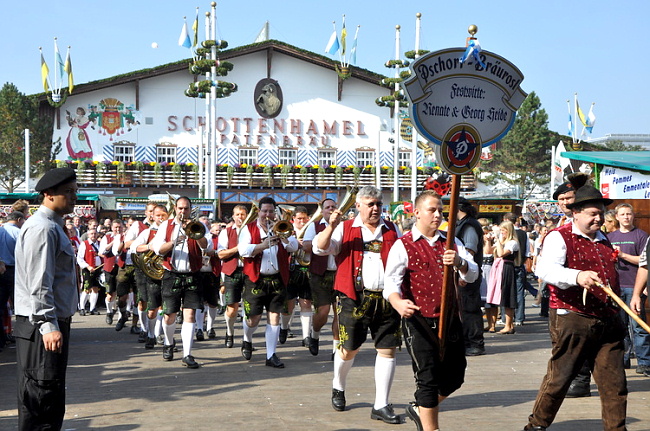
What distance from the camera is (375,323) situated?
7.56 m

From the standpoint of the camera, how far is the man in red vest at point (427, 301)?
6.07 meters

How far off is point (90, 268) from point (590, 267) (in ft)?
43.0

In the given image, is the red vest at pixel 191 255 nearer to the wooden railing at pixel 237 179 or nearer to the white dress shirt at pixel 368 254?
the white dress shirt at pixel 368 254

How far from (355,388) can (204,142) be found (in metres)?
41.7

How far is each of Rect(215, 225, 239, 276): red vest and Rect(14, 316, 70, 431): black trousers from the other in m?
5.89

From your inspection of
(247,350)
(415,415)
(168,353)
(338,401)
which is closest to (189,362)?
(168,353)

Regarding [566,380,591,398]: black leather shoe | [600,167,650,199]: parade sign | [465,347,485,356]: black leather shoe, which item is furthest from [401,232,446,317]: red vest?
[600,167,650,199]: parade sign

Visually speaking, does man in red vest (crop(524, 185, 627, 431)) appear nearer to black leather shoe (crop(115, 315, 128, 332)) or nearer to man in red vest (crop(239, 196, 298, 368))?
man in red vest (crop(239, 196, 298, 368))

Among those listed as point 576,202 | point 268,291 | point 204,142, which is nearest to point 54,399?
point 576,202

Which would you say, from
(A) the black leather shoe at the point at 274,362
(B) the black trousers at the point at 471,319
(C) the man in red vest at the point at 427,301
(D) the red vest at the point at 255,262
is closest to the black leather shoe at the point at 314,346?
(A) the black leather shoe at the point at 274,362

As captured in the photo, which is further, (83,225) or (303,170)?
(303,170)

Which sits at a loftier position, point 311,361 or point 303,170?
point 303,170

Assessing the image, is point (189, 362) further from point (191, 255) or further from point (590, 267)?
point (590, 267)

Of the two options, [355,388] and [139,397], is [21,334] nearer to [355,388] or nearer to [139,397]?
[139,397]
